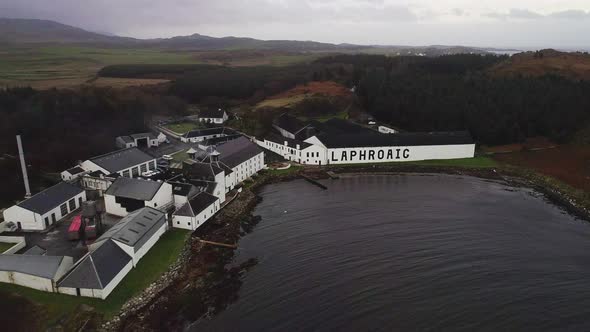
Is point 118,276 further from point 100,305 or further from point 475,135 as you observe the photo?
point 475,135

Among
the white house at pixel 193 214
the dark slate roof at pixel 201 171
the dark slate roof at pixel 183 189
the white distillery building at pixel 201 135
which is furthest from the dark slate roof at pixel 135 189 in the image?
the white distillery building at pixel 201 135

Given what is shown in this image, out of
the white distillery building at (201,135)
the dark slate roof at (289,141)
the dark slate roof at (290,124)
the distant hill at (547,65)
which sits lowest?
the white distillery building at (201,135)

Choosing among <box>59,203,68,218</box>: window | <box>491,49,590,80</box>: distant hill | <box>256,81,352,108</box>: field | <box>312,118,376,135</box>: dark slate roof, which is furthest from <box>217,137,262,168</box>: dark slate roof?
<box>491,49,590,80</box>: distant hill

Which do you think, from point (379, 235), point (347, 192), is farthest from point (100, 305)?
point (347, 192)

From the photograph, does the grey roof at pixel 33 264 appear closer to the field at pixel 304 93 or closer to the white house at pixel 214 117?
the white house at pixel 214 117

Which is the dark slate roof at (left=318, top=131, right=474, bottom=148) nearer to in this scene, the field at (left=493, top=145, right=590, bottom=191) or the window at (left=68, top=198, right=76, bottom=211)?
the field at (left=493, top=145, right=590, bottom=191)

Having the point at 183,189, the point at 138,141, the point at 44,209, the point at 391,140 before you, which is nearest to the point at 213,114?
the point at 138,141
